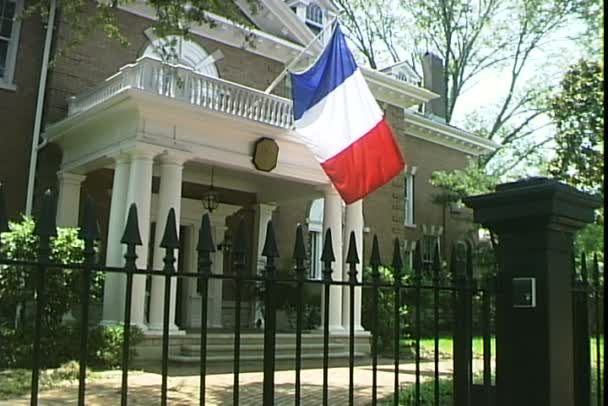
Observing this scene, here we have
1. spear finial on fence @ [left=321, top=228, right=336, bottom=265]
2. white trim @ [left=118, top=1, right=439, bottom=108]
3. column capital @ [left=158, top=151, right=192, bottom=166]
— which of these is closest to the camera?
spear finial on fence @ [left=321, top=228, right=336, bottom=265]

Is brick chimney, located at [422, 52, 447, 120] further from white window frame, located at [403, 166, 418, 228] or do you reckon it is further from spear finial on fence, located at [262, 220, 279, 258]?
spear finial on fence, located at [262, 220, 279, 258]

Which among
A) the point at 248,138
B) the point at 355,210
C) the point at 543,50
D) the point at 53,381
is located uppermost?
the point at 543,50

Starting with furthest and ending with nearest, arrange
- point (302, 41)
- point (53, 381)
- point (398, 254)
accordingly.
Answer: point (302, 41)
point (53, 381)
point (398, 254)

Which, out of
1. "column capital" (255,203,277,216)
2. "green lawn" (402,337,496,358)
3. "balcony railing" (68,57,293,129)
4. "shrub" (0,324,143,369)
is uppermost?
"balcony railing" (68,57,293,129)

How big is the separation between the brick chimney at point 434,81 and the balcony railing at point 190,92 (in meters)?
17.5

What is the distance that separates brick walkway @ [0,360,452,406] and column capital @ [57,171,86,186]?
5.01 meters

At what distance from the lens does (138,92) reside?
1105 cm

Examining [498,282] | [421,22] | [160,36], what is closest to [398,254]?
[498,282]

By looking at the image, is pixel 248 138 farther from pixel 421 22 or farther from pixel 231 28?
pixel 421 22

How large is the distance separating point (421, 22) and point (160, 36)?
998 inches

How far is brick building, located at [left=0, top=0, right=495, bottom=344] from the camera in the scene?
11594 mm

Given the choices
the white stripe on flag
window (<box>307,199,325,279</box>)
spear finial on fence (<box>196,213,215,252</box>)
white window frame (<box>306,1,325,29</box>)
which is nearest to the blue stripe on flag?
the white stripe on flag

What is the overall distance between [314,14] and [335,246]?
9.36 m

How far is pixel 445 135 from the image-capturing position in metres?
25.5
